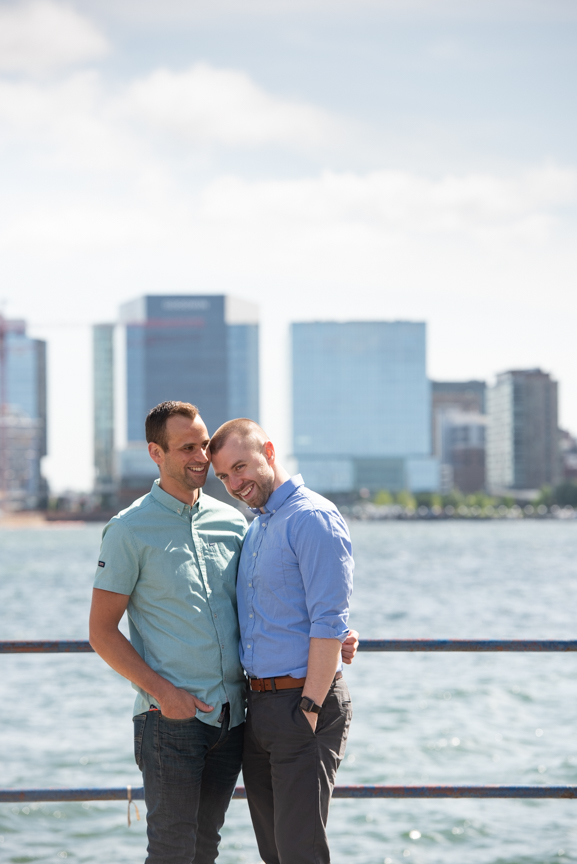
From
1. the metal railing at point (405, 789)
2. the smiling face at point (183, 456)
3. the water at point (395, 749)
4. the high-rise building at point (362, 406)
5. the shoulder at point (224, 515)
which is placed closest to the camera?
the smiling face at point (183, 456)

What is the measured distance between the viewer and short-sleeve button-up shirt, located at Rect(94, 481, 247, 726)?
3.35 metres

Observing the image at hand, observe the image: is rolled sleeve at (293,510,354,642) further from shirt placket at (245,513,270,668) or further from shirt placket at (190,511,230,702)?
shirt placket at (190,511,230,702)

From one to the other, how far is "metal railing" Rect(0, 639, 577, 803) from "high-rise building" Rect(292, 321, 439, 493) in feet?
581

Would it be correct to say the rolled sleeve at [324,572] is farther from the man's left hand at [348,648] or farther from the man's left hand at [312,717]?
the man's left hand at [312,717]

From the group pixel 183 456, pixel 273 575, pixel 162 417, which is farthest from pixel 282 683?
pixel 162 417

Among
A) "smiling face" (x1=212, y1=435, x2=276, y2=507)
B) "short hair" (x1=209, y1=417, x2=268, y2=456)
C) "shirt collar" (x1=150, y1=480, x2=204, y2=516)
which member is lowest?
"shirt collar" (x1=150, y1=480, x2=204, y2=516)

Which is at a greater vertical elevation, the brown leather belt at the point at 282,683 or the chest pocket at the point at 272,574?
the chest pocket at the point at 272,574

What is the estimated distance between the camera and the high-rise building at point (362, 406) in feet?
605

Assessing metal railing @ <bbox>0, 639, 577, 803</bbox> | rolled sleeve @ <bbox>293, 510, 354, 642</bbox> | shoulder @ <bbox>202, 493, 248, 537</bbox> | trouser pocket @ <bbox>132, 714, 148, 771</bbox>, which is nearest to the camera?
rolled sleeve @ <bbox>293, 510, 354, 642</bbox>

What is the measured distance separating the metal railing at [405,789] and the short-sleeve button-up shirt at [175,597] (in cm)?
65

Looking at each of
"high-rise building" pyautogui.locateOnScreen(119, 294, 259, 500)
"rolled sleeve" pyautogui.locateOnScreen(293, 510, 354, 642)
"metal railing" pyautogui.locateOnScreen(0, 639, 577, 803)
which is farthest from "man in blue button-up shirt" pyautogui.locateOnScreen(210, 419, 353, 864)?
"high-rise building" pyautogui.locateOnScreen(119, 294, 259, 500)

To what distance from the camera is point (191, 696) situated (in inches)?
130

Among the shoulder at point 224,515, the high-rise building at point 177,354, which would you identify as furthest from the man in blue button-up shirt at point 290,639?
the high-rise building at point 177,354

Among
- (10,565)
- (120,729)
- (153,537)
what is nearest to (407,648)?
(153,537)
